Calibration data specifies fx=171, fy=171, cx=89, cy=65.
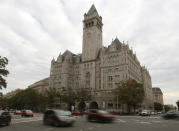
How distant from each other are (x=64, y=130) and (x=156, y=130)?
27.0 feet

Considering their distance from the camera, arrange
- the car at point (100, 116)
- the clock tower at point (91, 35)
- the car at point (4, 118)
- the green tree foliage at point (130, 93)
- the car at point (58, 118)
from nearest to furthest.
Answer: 1. the car at point (58, 118)
2. the car at point (4, 118)
3. the car at point (100, 116)
4. the green tree foliage at point (130, 93)
5. the clock tower at point (91, 35)

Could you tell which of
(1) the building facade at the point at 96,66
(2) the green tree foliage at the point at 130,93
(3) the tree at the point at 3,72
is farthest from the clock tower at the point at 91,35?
(3) the tree at the point at 3,72

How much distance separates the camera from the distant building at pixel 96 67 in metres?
75.9

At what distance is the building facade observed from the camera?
7594cm

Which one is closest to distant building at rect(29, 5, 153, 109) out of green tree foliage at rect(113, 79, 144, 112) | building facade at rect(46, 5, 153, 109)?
building facade at rect(46, 5, 153, 109)

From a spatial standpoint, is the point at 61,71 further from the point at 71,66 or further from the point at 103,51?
the point at 103,51

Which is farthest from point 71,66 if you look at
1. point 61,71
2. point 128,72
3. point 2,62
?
point 2,62

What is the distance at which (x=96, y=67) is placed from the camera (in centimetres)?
8525

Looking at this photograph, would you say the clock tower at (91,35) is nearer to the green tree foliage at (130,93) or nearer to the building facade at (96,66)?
the building facade at (96,66)

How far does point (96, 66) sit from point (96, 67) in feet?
1.69

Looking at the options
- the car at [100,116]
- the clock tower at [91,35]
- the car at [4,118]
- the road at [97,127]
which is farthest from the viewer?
the clock tower at [91,35]

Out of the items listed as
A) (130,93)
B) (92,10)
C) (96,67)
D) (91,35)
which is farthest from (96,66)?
(92,10)

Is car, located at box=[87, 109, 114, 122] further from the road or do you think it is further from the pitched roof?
the pitched roof

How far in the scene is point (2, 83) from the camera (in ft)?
113
